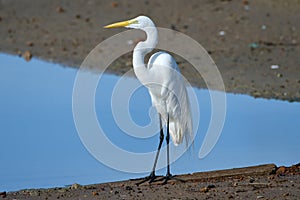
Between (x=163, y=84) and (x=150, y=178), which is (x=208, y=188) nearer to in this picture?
(x=150, y=178)

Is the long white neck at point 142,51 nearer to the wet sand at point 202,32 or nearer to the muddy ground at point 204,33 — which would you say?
the muddy ground at point 204,33

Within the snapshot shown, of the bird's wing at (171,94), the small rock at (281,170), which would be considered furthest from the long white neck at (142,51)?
the small rock at (281,170)

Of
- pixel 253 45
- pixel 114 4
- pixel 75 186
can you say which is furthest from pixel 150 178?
pixel 114 4

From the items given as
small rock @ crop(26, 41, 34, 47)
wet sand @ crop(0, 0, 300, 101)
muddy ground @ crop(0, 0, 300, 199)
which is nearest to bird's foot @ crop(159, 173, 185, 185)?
muddy ground @ crop(0, 0, 300, 199)

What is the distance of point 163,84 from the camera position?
7.04 meters

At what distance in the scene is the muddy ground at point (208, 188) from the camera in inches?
233

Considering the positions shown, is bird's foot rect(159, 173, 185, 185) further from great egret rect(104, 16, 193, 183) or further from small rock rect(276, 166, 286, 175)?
small rock rect(276, 166, 286, 175)

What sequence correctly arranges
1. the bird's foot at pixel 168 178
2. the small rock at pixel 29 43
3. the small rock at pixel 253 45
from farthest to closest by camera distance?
the small rock at pixel 29 43 < the small rock at pixel 253 45 < the bird's foot at pixel 168 178

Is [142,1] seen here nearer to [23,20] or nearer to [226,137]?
[23,20]

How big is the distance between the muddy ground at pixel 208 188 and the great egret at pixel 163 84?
13.8 inches

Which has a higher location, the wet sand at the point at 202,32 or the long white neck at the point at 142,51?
the wet sand at the point at 202,32

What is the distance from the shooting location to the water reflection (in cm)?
717

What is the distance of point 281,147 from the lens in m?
7.68

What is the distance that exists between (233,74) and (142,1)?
14.3ft
